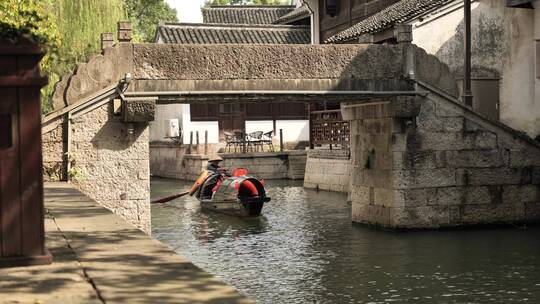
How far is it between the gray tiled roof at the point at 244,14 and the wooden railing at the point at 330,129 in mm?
15882

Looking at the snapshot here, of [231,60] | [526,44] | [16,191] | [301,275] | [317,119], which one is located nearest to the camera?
[16,191]

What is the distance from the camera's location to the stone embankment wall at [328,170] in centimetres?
2378

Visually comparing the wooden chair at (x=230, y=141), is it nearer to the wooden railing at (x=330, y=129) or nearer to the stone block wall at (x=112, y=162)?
the wooden railing at (x=330, y=129)

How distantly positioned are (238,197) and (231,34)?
16426 millimetres

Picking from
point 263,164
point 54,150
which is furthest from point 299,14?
point 54,150

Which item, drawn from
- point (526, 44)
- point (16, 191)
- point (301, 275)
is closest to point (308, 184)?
point (526, 44)

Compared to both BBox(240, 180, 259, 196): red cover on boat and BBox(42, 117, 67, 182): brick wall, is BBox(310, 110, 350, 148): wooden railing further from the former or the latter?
BBox(42, 117, 67, 182): brick wall

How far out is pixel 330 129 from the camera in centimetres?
2391

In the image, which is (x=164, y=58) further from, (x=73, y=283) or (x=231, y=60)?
(x=73, y=283)

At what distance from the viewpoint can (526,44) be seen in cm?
1617

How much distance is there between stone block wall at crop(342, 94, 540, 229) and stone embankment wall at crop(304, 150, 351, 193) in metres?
8.52

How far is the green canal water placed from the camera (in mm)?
9680

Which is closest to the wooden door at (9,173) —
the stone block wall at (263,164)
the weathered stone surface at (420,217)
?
the weathered stone surface at (420,217)

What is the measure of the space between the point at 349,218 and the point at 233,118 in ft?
54.2
